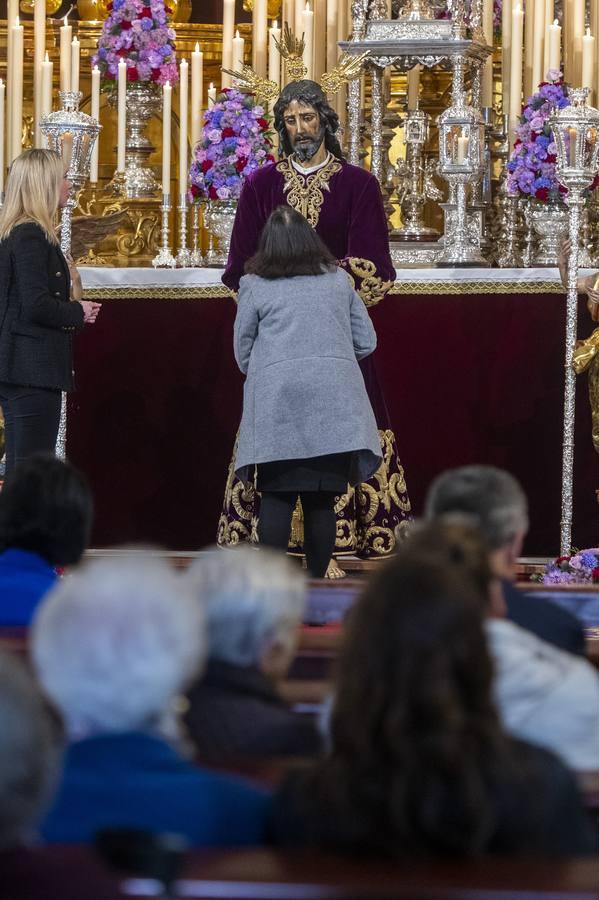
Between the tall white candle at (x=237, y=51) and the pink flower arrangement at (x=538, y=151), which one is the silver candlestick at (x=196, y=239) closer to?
the tall white candle at (x=237, y=51)

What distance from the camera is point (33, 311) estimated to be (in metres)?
6.05

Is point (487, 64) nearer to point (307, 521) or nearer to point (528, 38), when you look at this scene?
point (528, 38)

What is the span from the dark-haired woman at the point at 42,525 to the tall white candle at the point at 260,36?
4.63m

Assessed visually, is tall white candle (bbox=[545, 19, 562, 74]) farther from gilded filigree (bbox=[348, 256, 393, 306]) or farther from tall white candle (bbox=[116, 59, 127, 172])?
tall white candle (bbox=[116, 59, 127, 172])

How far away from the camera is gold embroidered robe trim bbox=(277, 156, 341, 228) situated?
258 inches

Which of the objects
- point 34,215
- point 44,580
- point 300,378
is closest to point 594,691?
point 44,580

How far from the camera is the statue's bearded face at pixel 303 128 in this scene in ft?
20.9

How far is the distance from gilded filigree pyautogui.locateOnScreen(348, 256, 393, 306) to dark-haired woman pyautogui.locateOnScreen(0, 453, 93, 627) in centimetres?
283

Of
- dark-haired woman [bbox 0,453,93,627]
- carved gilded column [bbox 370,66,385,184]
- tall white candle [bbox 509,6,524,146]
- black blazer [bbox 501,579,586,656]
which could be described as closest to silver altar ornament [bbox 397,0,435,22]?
carved gilded column [bbox 370,66,385,184]

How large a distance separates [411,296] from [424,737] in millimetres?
5111

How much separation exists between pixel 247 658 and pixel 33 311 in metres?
3.65

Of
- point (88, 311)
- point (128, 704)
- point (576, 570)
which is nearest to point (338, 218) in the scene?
point (88, 311)

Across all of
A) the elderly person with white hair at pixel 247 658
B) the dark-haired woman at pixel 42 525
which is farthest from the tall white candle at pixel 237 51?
the elderly person with white hair at pixel 247 658

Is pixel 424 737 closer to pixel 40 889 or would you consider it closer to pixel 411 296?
pixel 40 889
